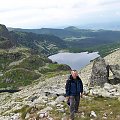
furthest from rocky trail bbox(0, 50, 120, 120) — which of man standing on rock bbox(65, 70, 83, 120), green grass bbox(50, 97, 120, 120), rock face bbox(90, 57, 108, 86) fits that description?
rock face bbox(90, 57, 108, 86)

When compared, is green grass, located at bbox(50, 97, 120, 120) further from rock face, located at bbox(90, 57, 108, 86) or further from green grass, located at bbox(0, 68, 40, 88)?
green grass, located at bbox(0, 68, 40, 88)

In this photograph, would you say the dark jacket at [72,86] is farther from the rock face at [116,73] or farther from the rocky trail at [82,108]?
the rock face at [116,73]

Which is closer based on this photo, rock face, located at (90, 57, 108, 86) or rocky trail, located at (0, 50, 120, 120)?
rocky trail, located at (0, 50, 120, 120)

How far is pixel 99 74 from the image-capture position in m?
41.9

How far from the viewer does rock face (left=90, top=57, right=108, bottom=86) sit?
41562mm

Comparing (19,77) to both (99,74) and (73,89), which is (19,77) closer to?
(99,74)

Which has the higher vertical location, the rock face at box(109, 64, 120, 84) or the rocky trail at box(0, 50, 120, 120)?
the rock face at box(109, 64, 120, 84)

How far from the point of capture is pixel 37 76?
617 feet

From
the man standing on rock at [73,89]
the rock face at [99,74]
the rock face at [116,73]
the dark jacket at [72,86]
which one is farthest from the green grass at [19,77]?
the dark jacket at [72,86]

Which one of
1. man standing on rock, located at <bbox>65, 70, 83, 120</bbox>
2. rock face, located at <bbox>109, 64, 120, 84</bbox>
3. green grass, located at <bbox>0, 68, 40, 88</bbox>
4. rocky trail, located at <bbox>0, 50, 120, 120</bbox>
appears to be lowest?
green grass, located at <bbox>0, 68, 40, 88</bbox>

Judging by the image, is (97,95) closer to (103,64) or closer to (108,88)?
(108,88)

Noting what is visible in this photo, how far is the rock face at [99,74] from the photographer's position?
41.6 m

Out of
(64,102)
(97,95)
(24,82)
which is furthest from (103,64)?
(24,82)

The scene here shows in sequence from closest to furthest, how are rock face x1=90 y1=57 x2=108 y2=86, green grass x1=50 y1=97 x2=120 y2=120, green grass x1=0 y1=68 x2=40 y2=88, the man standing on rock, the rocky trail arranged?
the man standing on rock
green grass x1=50 y1=97 x2=120 y2=120
the rocky trail
rock face x1=90 y1=57 x2=108 y2=86
green grass x1=0 y1=68 x2=40 y2=88
